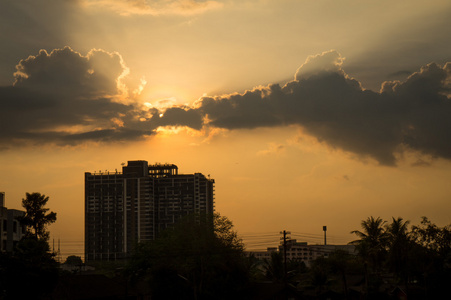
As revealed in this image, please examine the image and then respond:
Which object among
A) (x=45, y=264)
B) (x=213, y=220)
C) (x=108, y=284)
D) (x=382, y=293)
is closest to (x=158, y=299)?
(x=108, y=284)

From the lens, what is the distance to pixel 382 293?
99.6 m

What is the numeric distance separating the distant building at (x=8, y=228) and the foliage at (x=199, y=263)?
106ft

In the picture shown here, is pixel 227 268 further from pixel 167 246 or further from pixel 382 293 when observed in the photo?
pixel 382 293

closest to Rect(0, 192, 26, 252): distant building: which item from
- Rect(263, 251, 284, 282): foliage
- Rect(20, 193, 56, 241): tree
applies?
Rect(20, 193, 56, 241): tree

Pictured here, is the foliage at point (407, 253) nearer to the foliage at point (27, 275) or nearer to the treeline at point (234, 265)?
the treeline at point (234, 265)

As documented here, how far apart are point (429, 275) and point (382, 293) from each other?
10.1m

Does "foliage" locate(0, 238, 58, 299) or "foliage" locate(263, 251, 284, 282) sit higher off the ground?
"foliage" locate(0, 238, 58, 299)

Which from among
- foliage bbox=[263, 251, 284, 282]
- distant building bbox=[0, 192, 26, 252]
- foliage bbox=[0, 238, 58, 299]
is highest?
distant building bbox=[0, 192, 26, 252]

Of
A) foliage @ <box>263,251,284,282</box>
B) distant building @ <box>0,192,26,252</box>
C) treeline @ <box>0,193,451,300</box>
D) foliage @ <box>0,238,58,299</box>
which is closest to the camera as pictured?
foliage @ <box>0,238,58,299</box>

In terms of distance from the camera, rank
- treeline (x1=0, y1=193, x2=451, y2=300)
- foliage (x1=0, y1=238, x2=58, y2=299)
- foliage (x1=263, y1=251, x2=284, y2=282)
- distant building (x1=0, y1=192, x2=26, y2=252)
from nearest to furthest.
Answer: foliage (x1=0, y1=238, x2=58, y2=299) → treeline (x1=0, y1=193, x2=451, y2=300) → distant building (x1=0, y1=192, x2=26, y2=252) → foliage (x1=263, y1=251, x2=284, y2=282)

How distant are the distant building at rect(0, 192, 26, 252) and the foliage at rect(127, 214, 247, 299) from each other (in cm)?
3229

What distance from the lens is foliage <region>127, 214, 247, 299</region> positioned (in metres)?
89.2

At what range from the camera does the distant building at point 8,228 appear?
363ft

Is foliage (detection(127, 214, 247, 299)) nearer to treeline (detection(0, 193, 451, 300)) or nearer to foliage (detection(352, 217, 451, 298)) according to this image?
treeline (detection(0, 193, 451, 300))
